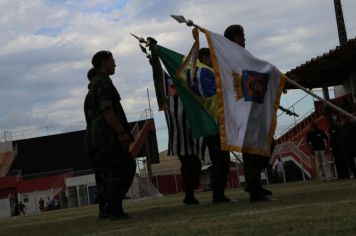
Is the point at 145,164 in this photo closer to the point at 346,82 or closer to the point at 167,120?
the point at 346,82

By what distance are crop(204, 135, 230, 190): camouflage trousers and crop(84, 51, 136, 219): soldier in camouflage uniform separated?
142 cm

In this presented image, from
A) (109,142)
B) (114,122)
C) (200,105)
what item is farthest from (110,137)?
(200,105)

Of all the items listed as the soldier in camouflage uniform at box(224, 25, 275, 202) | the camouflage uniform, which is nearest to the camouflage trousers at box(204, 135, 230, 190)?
the soldier in camouflage uniform at box(224, 25, 275, 202)

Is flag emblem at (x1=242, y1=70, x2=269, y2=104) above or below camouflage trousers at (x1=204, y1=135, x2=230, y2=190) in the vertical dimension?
above

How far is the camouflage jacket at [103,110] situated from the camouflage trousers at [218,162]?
4.87 ft

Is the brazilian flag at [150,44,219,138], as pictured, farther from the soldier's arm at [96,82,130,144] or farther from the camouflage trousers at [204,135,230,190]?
the soldier's arm at [96,82,130,144]

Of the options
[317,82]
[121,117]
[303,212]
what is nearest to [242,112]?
[121,117]

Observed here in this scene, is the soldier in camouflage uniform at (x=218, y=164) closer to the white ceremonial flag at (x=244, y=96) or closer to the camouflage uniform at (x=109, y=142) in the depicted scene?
the white ceremonial flag at (x=244, y=96)

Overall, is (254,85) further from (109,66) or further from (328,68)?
(328,68)

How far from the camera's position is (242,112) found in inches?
294

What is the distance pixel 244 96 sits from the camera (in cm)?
750

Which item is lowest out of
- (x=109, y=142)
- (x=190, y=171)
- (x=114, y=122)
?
(x=190, y=171)

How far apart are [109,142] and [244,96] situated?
1.74 m

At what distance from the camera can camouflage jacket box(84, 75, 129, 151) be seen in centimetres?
734
